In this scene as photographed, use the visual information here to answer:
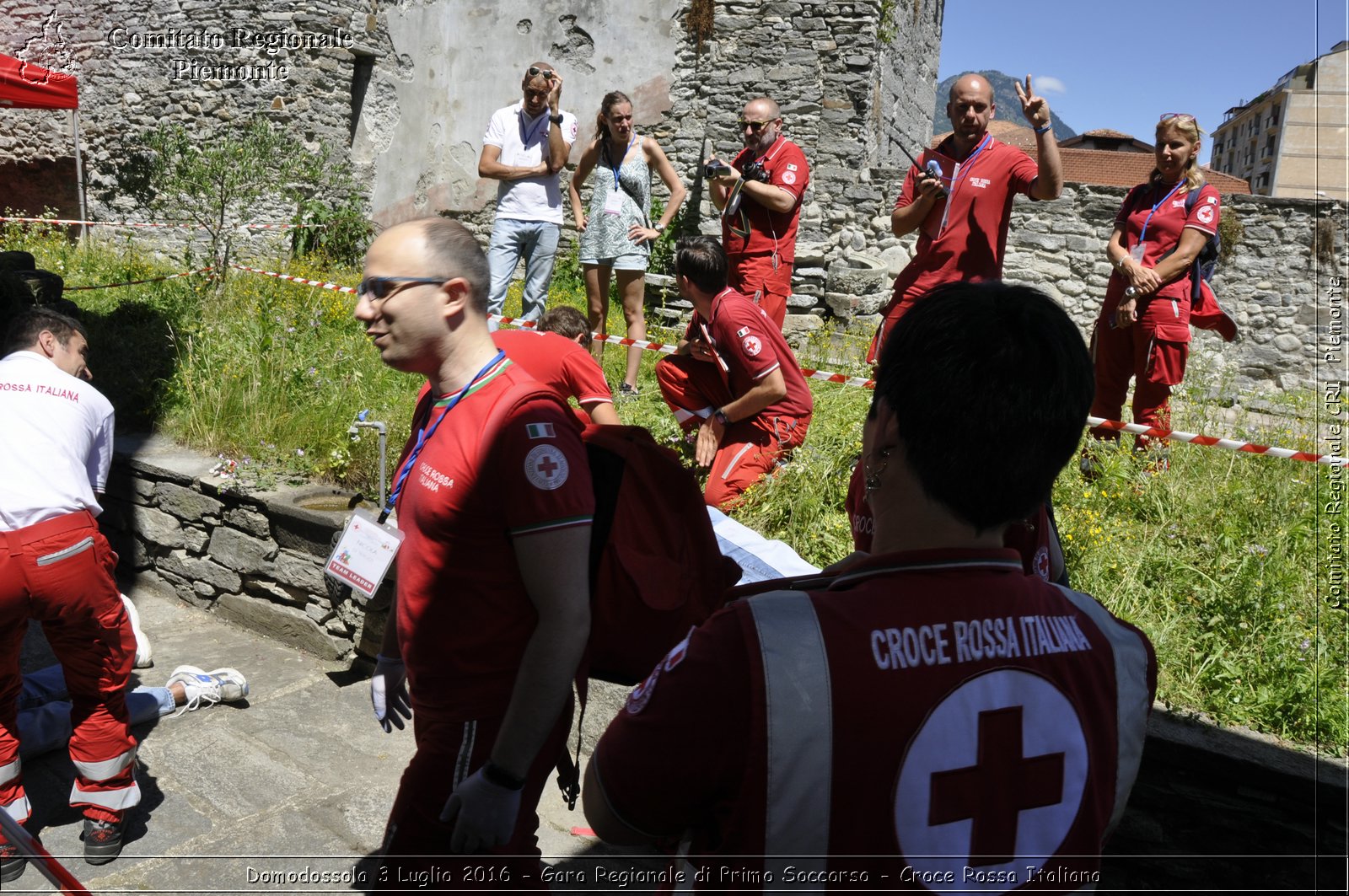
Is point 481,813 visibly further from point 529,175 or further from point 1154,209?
point 529,175

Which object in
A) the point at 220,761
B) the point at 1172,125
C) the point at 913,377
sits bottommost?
the point at 220,761

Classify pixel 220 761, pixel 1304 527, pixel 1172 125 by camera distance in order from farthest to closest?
pixel 1172 125 < pixel 1304 527 < pixel 220 761

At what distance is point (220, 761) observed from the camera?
3.87m

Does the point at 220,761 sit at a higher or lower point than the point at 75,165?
lower

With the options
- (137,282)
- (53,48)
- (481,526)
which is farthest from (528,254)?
(53,48)

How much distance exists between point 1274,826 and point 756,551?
5.85 feet

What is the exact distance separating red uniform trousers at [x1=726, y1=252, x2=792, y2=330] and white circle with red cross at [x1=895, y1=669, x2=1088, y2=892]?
531 cm

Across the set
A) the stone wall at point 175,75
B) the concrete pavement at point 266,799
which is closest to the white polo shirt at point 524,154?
the concrete pavement at point 266,799

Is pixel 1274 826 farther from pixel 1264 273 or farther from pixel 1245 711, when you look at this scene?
pixel 1264 273

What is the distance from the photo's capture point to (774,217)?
20.7ft

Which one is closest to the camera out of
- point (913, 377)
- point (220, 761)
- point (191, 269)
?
point (913, 377)

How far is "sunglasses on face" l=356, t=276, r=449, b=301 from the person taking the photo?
207cm

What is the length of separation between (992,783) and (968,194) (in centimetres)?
435

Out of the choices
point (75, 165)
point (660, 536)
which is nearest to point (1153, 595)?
point (660, 536)
